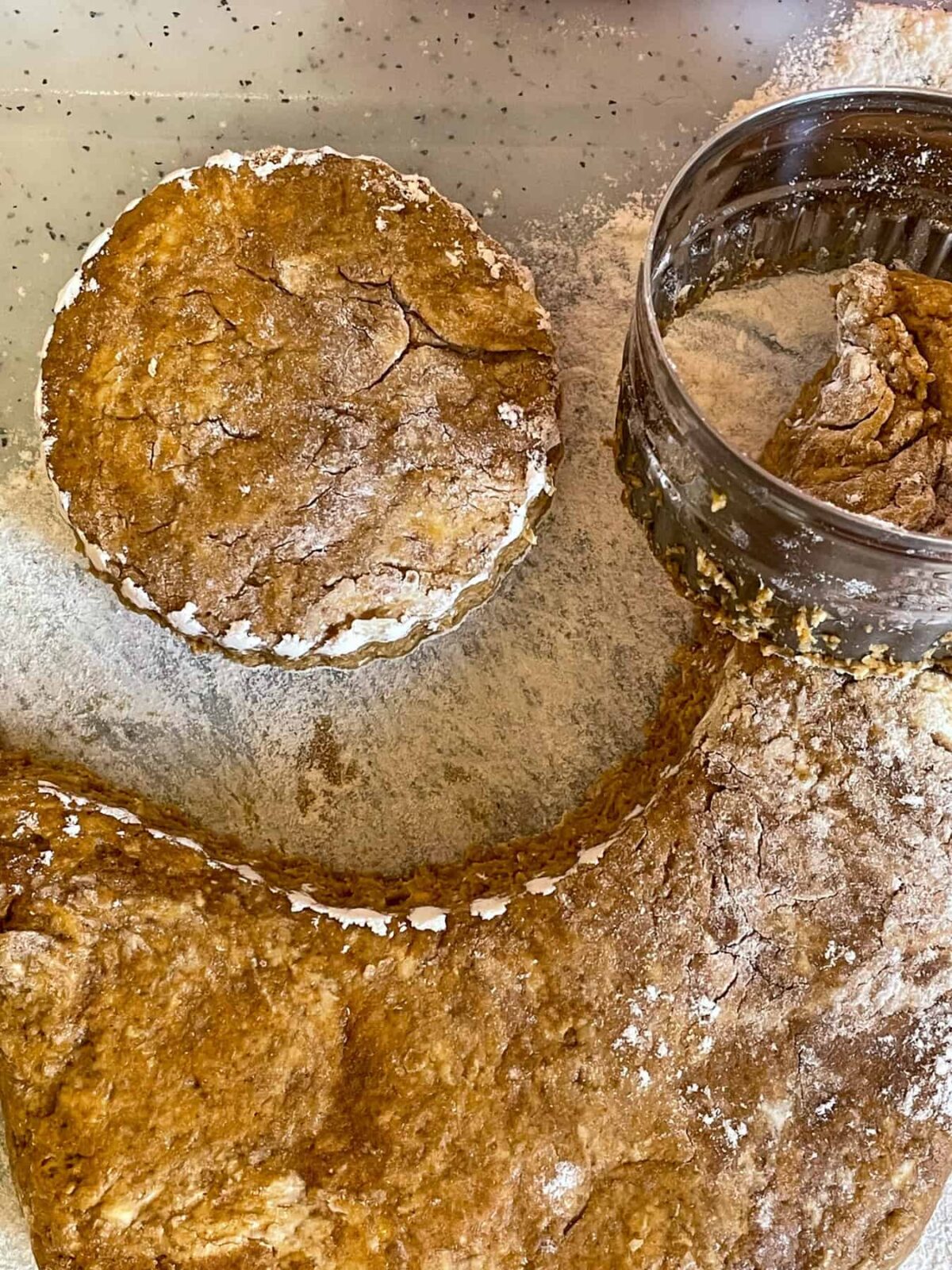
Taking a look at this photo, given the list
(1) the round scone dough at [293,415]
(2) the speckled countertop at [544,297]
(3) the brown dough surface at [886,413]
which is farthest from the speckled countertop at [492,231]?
(3) the brown dough surface at [886,413]

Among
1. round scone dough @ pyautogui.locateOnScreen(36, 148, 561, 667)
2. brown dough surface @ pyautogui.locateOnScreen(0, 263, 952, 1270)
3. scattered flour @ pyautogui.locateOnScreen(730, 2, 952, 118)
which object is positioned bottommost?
brown dough surface @ pyautogui.locateOnScreen(0, 263, 952, 1270)

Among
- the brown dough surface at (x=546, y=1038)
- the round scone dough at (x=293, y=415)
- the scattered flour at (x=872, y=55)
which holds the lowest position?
the brown dough surface at (x=546, y=1038)

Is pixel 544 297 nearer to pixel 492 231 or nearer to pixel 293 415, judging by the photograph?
pixel 492 231

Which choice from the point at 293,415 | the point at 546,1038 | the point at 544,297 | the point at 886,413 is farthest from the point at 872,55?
the point at 546,1038

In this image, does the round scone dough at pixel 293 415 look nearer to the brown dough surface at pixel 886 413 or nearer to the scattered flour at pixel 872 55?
the brown dough surface at pixel 886 413

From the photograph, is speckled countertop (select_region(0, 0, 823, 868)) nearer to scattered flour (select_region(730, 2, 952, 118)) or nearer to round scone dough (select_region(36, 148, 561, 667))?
scattered flour (select_region(730, 2, 952, 118))

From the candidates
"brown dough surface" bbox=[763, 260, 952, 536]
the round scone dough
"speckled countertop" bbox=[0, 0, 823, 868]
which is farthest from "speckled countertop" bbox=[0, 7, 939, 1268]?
"brown dough surface" bbox=[763, 260, 952, 536]

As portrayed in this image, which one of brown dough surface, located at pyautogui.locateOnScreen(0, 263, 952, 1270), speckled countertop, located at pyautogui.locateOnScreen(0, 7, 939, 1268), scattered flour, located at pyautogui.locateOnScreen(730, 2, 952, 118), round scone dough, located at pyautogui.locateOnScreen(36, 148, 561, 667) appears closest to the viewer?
brown dough surface, located at pyautogui.locateOnScreen(0, 263, 952, 1270)

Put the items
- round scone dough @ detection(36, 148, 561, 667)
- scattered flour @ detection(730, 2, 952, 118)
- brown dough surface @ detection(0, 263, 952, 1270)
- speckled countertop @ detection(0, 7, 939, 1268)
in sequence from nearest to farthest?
1. brown dough surface @ detection(0, 263, 952, 1270)
2. round scone dough @ detection(36, 148, 561, 667)
3. speckled countertop @ detection(0, 7, 939, 1268)
4. scattered flour @ detection(730, 2, 952, 118)
